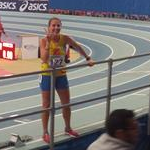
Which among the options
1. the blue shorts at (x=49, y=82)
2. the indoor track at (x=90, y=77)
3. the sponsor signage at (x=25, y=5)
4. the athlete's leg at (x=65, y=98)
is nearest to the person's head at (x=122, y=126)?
the blue shorts at (x=49, y=82)

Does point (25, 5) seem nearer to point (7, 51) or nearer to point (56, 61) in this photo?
point (7, 51)

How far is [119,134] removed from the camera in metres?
3.73

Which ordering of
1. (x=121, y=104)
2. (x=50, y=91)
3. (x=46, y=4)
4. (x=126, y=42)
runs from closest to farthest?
1. (x=50, y=91)
2. (x=121, y=104)
3. (x=126, y=42)
4. (x=46, y=4)

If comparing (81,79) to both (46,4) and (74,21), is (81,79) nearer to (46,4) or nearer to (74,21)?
(74,21)

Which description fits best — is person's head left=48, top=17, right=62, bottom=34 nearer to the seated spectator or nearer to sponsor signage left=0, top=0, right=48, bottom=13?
the seated spectator

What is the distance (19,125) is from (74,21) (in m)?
20.7

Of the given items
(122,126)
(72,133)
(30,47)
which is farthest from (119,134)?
(30,47)

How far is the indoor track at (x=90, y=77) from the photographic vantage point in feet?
30.7

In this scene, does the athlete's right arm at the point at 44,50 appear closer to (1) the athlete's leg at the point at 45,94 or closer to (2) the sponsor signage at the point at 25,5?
(1) the athlete's leg at the point at 45,94

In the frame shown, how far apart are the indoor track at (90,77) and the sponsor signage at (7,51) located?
2.19 metres

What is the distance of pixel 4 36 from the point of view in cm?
2344

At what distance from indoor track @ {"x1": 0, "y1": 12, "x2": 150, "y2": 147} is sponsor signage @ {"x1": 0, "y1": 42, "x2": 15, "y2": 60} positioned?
219cm

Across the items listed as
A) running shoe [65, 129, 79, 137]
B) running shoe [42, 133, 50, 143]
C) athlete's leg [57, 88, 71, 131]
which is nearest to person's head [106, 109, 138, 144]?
running shoe [42, 133, 50, 143]

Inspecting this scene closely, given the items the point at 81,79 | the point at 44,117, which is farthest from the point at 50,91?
the point at 81,79
